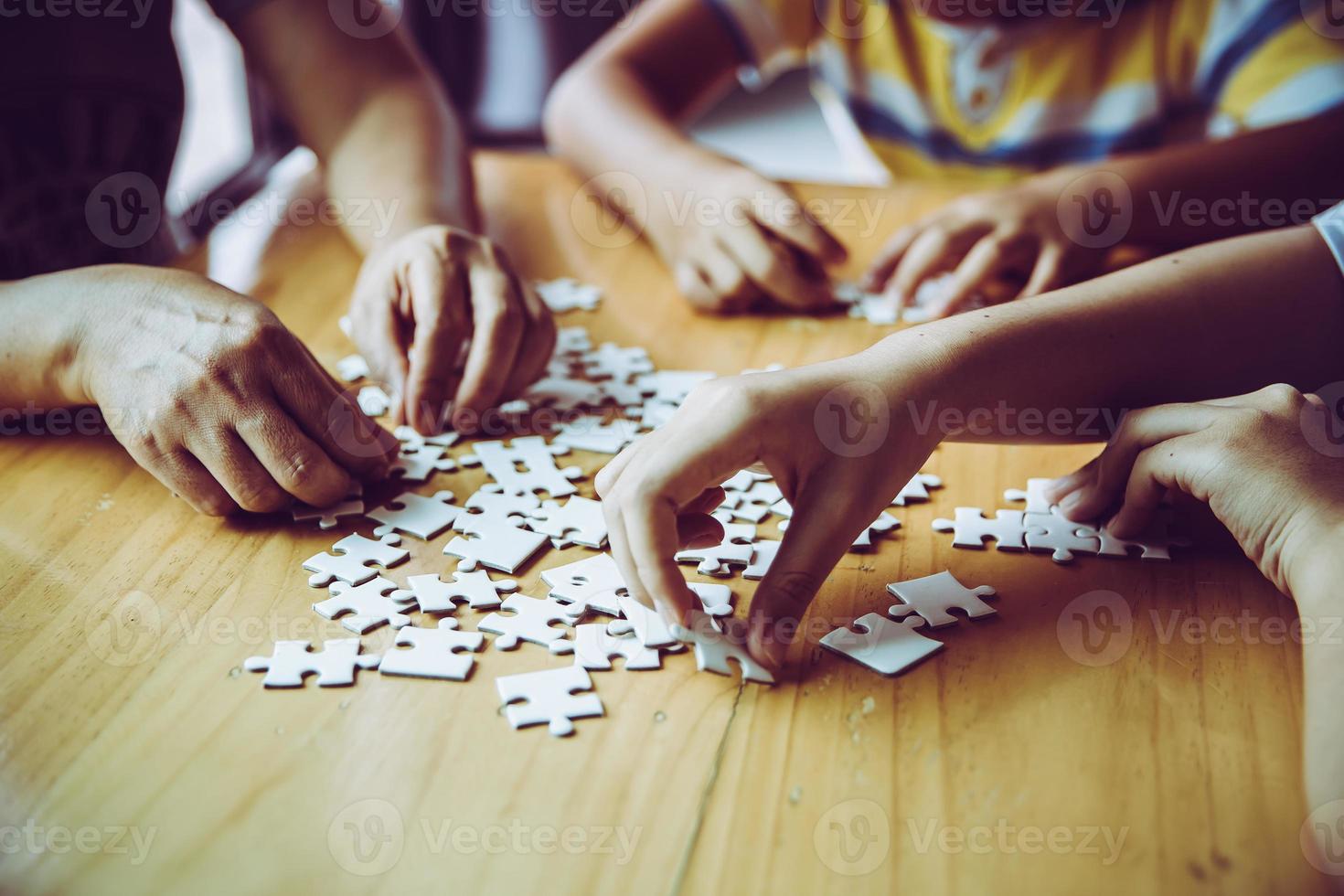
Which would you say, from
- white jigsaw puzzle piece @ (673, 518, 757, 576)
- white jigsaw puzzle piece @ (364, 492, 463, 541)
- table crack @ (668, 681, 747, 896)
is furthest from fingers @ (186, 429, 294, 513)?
table crack @ (668, 681, 747, 896)

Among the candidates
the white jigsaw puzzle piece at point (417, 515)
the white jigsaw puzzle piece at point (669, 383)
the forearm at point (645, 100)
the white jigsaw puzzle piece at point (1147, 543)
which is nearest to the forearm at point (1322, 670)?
the white jigsaw puzzle piece at point (1147, 543)

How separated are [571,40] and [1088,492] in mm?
2804

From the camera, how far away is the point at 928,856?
735 millimetres

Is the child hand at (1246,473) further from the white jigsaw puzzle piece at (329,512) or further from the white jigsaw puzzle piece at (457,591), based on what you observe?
the white jigsaw puzzle piece at (329,512)

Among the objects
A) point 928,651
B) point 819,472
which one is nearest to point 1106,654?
point 928,651

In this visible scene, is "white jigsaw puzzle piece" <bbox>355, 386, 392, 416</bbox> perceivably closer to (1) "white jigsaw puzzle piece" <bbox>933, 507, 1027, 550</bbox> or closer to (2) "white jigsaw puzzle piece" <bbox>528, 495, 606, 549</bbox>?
(2) "white jigsaw puzzle piece" <bbox>528, 495, 606, 549</bbox>

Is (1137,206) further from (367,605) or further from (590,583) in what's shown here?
(367,605)

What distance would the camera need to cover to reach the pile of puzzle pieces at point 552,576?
91 centimetres

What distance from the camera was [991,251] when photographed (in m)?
1.58

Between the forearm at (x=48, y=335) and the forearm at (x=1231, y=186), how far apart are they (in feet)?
4.58

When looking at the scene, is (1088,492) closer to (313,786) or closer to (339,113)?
(313,786)

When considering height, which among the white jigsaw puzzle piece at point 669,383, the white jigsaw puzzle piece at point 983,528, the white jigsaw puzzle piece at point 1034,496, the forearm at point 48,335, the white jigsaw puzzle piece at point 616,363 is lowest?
the white jigsaw puzzle piece at point 1034,496

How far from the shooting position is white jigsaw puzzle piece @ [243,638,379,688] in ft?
2.93

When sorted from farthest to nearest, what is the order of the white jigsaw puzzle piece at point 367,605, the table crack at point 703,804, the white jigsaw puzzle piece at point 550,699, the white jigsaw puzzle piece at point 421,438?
the white jigsaw puzzle piece at point 421,438, the white jigsaw puzzle piece at point 367,605, the white jigsaw puzzle piece at point 550,699, the table crack at point 703,804
